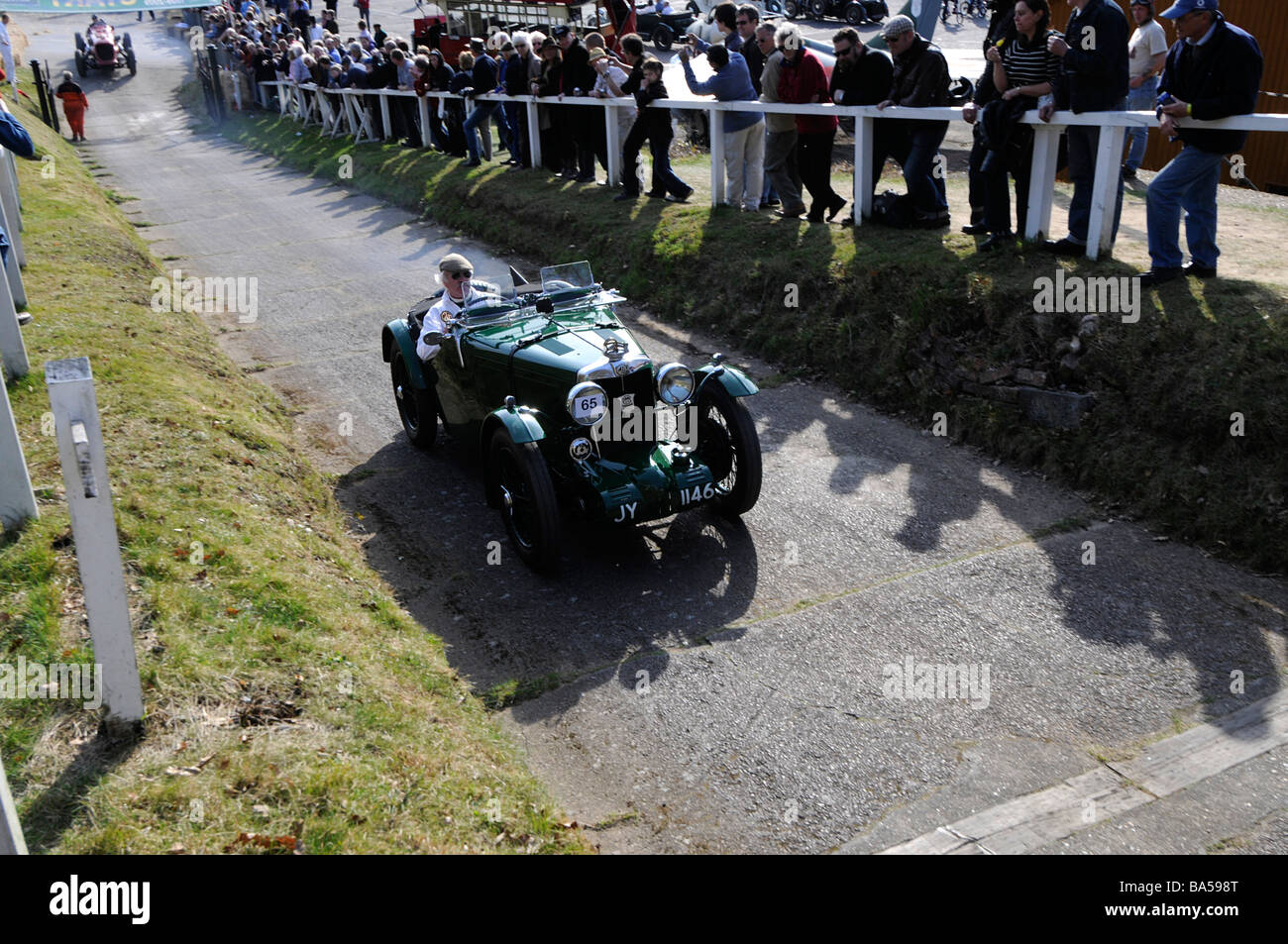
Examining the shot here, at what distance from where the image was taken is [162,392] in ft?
27.6

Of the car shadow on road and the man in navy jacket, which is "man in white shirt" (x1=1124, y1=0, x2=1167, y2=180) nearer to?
the man in navy jacket

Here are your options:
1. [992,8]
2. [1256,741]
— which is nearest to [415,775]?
[1256,741]

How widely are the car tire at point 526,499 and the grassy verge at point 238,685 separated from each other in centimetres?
88

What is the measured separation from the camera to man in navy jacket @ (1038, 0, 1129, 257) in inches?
323

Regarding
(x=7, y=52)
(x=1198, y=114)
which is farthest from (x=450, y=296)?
(x=7, y=52)

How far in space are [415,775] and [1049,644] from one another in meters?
3.42

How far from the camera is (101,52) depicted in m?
42.5

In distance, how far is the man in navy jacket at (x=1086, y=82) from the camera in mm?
8211

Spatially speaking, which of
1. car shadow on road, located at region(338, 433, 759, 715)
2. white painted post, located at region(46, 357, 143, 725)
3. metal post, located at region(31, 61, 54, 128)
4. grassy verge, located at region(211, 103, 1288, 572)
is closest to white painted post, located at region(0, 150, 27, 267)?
car shadow on road, located at region(338, 433, 759, 715)

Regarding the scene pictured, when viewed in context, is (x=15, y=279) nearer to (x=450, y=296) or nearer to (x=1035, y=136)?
(x=450, y=296)

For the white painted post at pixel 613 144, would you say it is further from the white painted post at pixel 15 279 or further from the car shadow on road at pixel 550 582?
Answer: the car shadow on road at pixel 550 582

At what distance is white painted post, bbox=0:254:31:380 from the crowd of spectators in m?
7.71

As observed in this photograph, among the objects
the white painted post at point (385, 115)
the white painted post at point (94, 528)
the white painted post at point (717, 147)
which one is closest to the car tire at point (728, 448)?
the white painted post at point (94, 528)

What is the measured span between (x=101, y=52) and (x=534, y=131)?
35.1m
